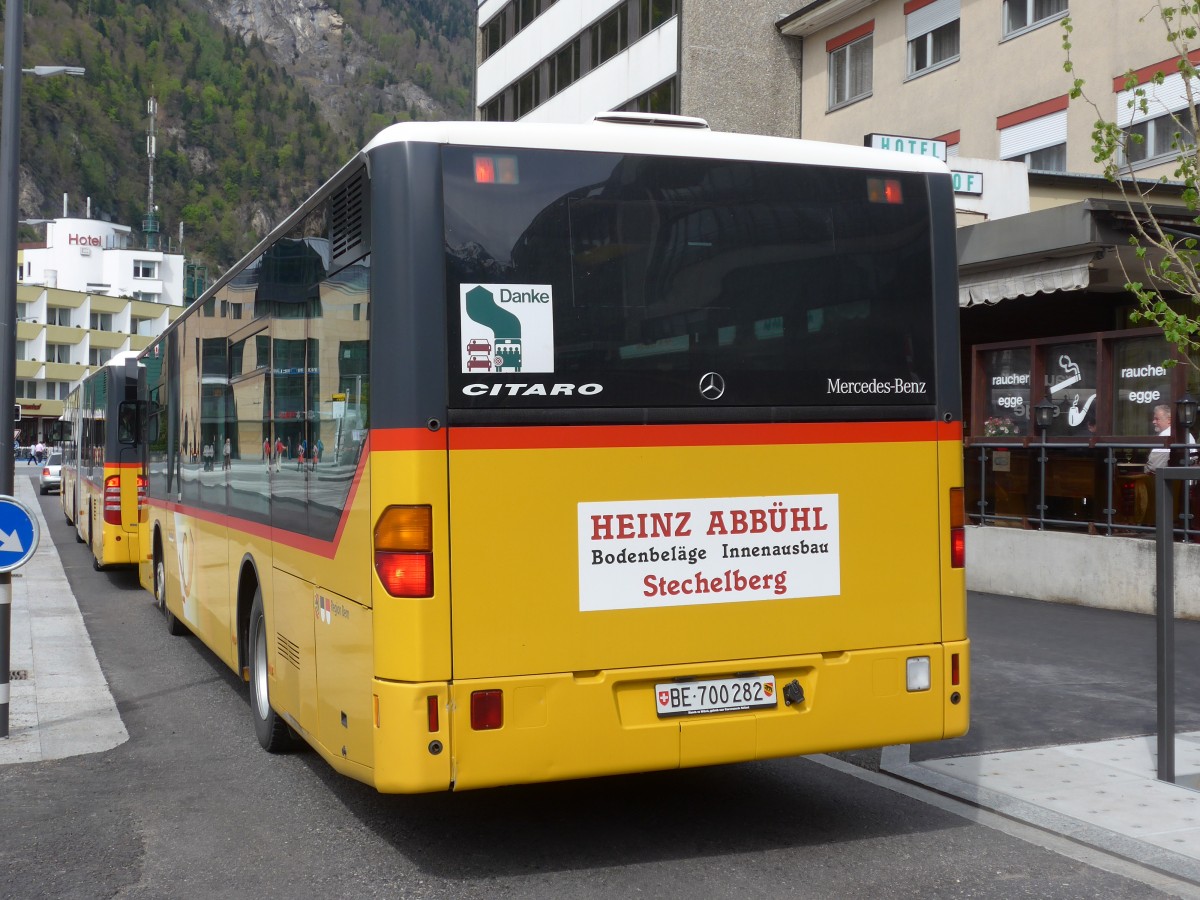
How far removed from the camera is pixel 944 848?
5945 mm

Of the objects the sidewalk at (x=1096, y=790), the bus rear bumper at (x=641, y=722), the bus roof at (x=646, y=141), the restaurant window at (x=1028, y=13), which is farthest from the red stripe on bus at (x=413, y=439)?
the restaurant window at (x=1028, y=13)

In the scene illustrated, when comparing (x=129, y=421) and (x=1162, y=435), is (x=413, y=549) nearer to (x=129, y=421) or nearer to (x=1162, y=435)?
(x=1162, y=435)

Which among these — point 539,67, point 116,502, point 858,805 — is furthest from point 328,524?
point 539,67

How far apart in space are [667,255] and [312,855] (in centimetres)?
282

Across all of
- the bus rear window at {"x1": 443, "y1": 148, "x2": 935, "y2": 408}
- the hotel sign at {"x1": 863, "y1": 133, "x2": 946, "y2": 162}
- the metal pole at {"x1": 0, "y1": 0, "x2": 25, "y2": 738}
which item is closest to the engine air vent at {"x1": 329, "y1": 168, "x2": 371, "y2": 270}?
the bus rear window at {"x1": 443, "y1": 148, "x2": 935, "y2": 408}

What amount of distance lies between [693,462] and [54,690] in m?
6.14

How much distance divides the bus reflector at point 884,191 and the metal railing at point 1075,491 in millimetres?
8466

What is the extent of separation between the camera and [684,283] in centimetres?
566

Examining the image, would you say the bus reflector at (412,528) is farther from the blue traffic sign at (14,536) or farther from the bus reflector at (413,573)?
the blue traffic sign at (14,536)

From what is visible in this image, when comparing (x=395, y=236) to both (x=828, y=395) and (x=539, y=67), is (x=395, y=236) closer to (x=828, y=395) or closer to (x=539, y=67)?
(x=828, y=395)

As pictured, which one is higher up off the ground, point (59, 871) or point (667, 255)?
point (667, 255)

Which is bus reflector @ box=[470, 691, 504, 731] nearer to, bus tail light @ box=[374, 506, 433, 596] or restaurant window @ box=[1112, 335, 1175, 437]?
bus tail light @ box=[374, 506, 433, 596]

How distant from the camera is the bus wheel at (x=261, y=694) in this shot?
7684mm

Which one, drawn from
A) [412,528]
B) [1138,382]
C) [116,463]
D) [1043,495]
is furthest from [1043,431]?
[412,528]
